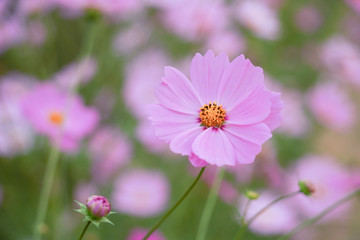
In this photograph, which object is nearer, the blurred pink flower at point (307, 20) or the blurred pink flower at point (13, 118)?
the blurred pink flower at point (13, 118)

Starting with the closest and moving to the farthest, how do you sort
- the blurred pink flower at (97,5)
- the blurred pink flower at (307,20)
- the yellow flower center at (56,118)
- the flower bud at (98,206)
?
1. the flower bud at (98,206)
2. the blurred pink flower at (97,5)
3. the yellow flower center at (56,118)
4. the blurred pink flower at (307,20)

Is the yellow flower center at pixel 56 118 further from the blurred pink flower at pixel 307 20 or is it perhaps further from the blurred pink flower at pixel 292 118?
the blurred pink flower at pixel 307 20

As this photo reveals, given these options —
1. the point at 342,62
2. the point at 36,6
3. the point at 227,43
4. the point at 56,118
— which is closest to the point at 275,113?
the point at 56,118

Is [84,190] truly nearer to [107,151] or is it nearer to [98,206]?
[107,151]

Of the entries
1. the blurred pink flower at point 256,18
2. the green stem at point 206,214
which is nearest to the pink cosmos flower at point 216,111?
the green stem at point 206,214

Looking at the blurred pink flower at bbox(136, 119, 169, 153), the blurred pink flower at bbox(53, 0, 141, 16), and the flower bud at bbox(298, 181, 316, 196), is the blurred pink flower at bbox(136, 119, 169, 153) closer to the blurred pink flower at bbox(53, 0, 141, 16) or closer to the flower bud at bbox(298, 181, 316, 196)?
the blurred pink flower at bbox(53, 0, 141, 16)

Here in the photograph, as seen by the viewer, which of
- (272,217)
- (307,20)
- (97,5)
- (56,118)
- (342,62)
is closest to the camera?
(97,5)

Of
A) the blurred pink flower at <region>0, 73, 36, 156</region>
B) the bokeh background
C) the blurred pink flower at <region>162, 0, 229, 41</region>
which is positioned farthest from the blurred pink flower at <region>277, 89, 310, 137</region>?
the blurred pink flower at <region>0, 73, 36, 156</region>
